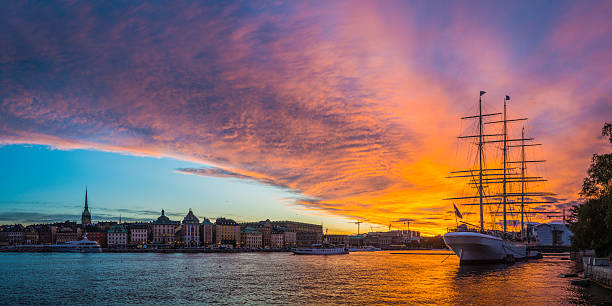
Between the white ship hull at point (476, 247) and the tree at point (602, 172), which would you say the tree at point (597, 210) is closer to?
the tree at point (602, 172)

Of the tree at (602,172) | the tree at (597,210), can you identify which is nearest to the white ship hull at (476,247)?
the tree at (597,210)

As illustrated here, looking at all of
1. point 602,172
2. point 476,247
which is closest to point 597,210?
point 602,172

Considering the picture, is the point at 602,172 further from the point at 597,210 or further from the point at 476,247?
the point at 476,247

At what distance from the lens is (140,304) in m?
47.2

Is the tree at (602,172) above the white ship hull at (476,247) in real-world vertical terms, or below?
above

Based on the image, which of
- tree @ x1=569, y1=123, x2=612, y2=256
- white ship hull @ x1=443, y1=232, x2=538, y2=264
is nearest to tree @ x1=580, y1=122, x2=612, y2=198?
tree @ x1=569, y1=123, x2=612, y2=256

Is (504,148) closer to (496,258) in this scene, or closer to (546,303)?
(496,258)

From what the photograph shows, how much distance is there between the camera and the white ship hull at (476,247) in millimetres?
86425

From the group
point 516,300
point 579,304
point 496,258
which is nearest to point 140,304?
point 516,300

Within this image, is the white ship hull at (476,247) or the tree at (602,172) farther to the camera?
the white ship hull at (476,247)

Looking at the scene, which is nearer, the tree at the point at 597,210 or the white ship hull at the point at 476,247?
the tree at the point at 597,210

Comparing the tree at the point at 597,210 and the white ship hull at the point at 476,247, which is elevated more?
the tree at the point at 597,210

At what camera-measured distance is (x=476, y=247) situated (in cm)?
8862

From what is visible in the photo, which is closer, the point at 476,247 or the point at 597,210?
the point at 597,210
